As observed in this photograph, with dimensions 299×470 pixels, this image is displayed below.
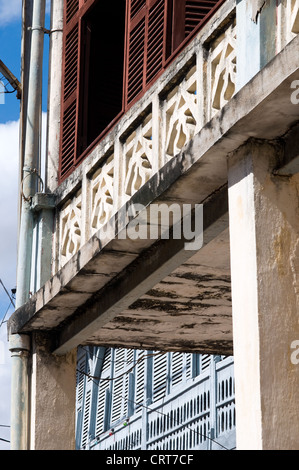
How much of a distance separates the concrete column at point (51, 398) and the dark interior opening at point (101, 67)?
2.21m

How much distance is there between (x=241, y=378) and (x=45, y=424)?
4.83m

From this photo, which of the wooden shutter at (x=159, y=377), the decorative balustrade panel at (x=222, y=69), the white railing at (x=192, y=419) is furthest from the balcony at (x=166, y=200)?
the wooden shutter at (x=159, y=377)

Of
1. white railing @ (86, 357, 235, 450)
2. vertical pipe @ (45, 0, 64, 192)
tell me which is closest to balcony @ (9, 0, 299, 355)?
vertical pipe @ (45, 0, 64, 192)

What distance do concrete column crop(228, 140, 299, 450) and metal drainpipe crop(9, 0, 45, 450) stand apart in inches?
174

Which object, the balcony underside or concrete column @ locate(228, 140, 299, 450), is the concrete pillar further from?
concrete column @ locate(228, 140, 299, 450)

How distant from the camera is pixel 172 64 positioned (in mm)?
10406

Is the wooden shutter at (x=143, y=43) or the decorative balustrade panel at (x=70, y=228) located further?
the decorative balustrade panel at (x=70, y=228)

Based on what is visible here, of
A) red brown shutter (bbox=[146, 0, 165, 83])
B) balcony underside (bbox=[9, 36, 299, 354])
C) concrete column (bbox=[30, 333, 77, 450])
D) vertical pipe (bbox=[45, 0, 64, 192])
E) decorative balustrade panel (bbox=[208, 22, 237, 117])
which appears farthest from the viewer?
vertical pipe (bbox=[45, 0, 64, 192])

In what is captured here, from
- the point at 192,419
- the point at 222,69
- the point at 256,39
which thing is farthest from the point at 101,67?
the point at 192,419

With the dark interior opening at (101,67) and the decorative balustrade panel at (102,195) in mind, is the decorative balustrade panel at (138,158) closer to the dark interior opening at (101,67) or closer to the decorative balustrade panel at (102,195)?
the decorative balustrade panel at (102,195)

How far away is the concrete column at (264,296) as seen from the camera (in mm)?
8266

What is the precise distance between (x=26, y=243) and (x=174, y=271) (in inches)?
77.9

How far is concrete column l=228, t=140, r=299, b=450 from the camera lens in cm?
827

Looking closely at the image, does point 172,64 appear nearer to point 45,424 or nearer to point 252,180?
point 252,180
